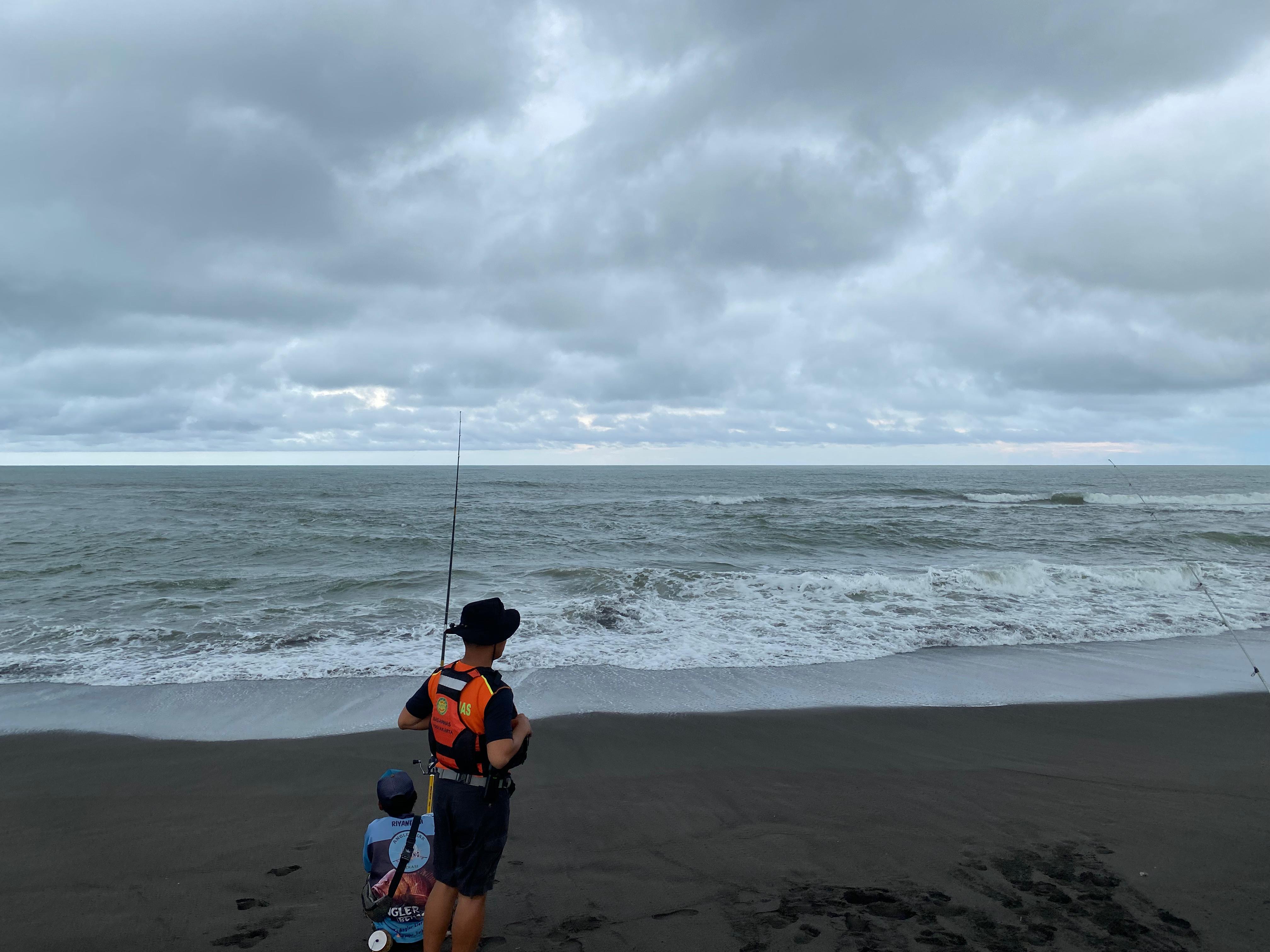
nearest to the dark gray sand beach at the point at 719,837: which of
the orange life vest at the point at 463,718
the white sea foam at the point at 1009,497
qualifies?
the orange life vest at the point at 463,718

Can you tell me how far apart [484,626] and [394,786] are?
1141 millimetres

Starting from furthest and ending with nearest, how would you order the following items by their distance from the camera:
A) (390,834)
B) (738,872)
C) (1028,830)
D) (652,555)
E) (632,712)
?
(652,555), (632,712), (1028,830), (738,872), (390,834)

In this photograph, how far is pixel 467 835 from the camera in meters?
3.03

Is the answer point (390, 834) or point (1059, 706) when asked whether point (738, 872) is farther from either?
point (1059, 706)

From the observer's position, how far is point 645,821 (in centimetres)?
494

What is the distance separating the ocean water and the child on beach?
5.16 meters

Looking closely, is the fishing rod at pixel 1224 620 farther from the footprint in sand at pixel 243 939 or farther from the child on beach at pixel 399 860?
the footprint in sand at pixel 243 939

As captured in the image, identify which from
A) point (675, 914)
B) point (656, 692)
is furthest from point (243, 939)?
point (656, 692)

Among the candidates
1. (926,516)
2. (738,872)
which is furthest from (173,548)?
(926,516)

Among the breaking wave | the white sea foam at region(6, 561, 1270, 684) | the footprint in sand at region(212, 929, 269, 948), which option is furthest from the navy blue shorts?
the breaking wave

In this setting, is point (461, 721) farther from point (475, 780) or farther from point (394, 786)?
point (394, 786)

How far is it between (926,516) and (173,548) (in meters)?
31.5

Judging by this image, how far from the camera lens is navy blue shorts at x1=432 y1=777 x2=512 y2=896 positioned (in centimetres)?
301

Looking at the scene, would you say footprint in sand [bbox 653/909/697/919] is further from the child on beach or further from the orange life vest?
the orange life vest
